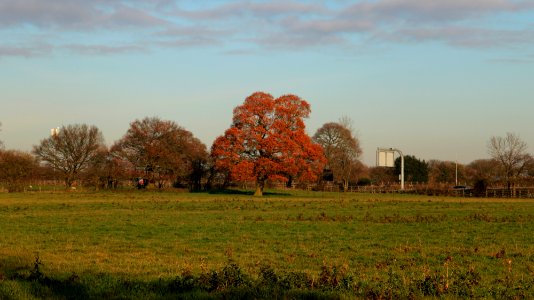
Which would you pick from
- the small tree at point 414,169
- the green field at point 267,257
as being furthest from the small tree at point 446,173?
the green field at point 267,257

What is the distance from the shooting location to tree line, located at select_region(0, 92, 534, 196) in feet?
220

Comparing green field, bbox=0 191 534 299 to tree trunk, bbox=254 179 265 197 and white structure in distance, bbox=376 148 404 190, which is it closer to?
tree trunk, bbox=254 179 265 197

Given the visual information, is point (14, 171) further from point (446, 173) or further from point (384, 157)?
point (446, 173)

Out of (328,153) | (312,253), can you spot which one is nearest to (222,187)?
(328,153)

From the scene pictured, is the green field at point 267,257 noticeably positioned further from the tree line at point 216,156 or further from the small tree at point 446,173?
the small tree at point 446,173

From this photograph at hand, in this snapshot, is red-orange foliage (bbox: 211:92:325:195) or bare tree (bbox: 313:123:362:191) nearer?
red-orange foliage (bbox: 211:92:325:195)

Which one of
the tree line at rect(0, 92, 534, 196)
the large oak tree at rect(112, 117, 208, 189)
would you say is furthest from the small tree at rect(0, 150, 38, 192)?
the large oak tree at rect(112, 117, 208, 189)

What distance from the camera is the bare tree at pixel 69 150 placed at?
85.6 meters

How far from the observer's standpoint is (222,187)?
3509 inches

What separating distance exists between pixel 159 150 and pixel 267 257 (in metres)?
66.7

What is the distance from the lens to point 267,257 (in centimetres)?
1529

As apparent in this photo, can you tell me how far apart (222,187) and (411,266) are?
3014 inches

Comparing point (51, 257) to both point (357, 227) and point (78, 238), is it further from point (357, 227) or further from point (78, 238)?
point (357, 227)

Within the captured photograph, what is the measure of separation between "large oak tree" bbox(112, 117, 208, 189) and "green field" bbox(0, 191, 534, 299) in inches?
1977
